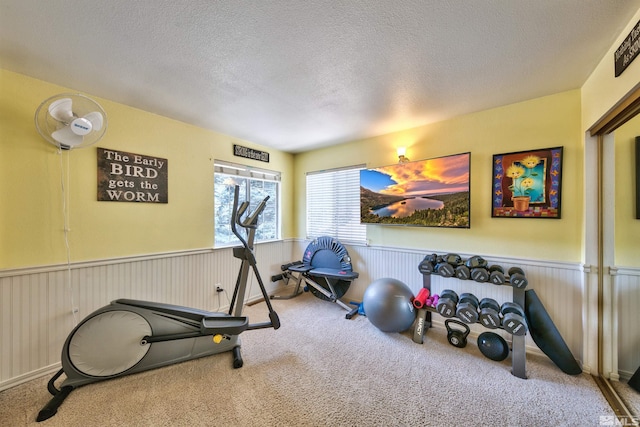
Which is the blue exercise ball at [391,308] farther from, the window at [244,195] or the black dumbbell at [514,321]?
the window at [244,195]

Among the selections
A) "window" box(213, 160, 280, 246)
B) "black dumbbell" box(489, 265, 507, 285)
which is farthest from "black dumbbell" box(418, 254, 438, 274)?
"window" box(213, 160, 280, 246)

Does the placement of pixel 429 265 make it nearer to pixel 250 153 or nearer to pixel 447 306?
pixel 447 306

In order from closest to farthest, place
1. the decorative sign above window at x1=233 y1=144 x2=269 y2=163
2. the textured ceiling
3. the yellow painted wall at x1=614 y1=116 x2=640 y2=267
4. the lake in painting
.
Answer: the textured ceiling < the yellow painted wall at x1=614 y1=116 x2=640 y2=267 < the lake in painting < the decorative sign above window at x1=233 y1=144 x2=269 y2=163

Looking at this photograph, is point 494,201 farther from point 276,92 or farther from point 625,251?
point 276,92

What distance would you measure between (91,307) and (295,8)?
10.0 ft

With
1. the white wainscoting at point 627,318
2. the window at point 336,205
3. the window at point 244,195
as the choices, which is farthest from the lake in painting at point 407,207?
the window at point 244,195

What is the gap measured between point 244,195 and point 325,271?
1760 mm

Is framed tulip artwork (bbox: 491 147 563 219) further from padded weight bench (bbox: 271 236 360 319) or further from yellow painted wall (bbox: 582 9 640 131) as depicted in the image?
padded weight bench (bbox: 271 236 360 319)

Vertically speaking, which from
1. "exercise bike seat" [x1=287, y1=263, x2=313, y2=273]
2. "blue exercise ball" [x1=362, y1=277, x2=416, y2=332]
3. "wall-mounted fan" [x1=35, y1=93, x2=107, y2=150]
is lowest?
"blue exercise ball" [x1=362, y1=277, x2=416, y2=332]

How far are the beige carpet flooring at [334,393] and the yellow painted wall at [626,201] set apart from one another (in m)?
1.08

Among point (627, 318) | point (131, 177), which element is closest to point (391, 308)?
point (627, 318)

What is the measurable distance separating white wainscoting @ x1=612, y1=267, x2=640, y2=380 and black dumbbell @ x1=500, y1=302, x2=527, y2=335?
0.64 m

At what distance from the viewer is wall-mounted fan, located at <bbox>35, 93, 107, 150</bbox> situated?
1800 millimetres

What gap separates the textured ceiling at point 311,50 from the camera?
4.16 ft
